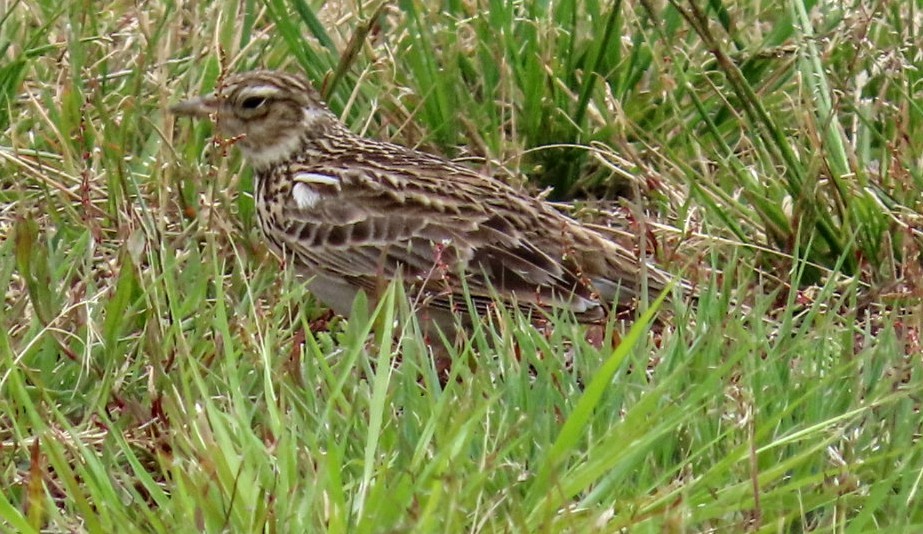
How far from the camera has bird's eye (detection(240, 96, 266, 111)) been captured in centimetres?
603

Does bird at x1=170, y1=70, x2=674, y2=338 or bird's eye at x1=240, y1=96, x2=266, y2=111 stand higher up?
bird's eye at x1=240, y1=96, x2=266, y2=111

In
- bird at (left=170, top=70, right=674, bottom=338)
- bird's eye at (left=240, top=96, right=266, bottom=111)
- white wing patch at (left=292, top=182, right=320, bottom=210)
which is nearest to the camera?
bird at (left=170, top=70, right=674, bottom=338)

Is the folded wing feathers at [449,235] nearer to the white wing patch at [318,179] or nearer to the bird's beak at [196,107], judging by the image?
the white wing patch at [318,179]

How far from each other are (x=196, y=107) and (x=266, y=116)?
0.24 m

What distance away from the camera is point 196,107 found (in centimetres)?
591

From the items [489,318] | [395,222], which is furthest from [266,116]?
[489,318]

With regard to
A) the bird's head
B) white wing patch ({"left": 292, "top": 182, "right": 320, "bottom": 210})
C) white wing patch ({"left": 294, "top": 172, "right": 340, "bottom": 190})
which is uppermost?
the bird's head

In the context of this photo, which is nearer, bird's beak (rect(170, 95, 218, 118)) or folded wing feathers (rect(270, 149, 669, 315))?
folded wing feathers (rect(270, 149, 669, 315))

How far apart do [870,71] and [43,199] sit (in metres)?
2.75

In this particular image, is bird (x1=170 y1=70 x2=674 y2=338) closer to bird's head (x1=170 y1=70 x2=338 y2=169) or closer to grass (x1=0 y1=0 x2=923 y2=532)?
bird's head (x1=170 y1=70 x2=338 y2=169)

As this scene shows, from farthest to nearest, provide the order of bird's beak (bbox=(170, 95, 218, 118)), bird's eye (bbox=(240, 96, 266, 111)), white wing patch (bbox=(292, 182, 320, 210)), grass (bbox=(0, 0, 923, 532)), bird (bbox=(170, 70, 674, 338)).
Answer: bird's eye (bbox=(240, 96, 266, 111)), bird's beak (bbox=(170, 95, 218, 118)), white wing patch (bbox=(292, 182, 320, 210)), bird (bbox=(170, 70, 674, 338)), grass (bbox=(0, 0, 923, 532))

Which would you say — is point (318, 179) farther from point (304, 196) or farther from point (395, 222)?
point (395, 222)

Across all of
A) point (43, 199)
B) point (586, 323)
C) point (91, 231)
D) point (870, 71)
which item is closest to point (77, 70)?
point (43, 199)

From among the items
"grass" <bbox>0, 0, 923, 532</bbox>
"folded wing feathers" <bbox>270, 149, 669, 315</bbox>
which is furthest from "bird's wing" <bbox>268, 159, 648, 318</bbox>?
"grass" <bbox>0, 0, 923, 532</bbox>
